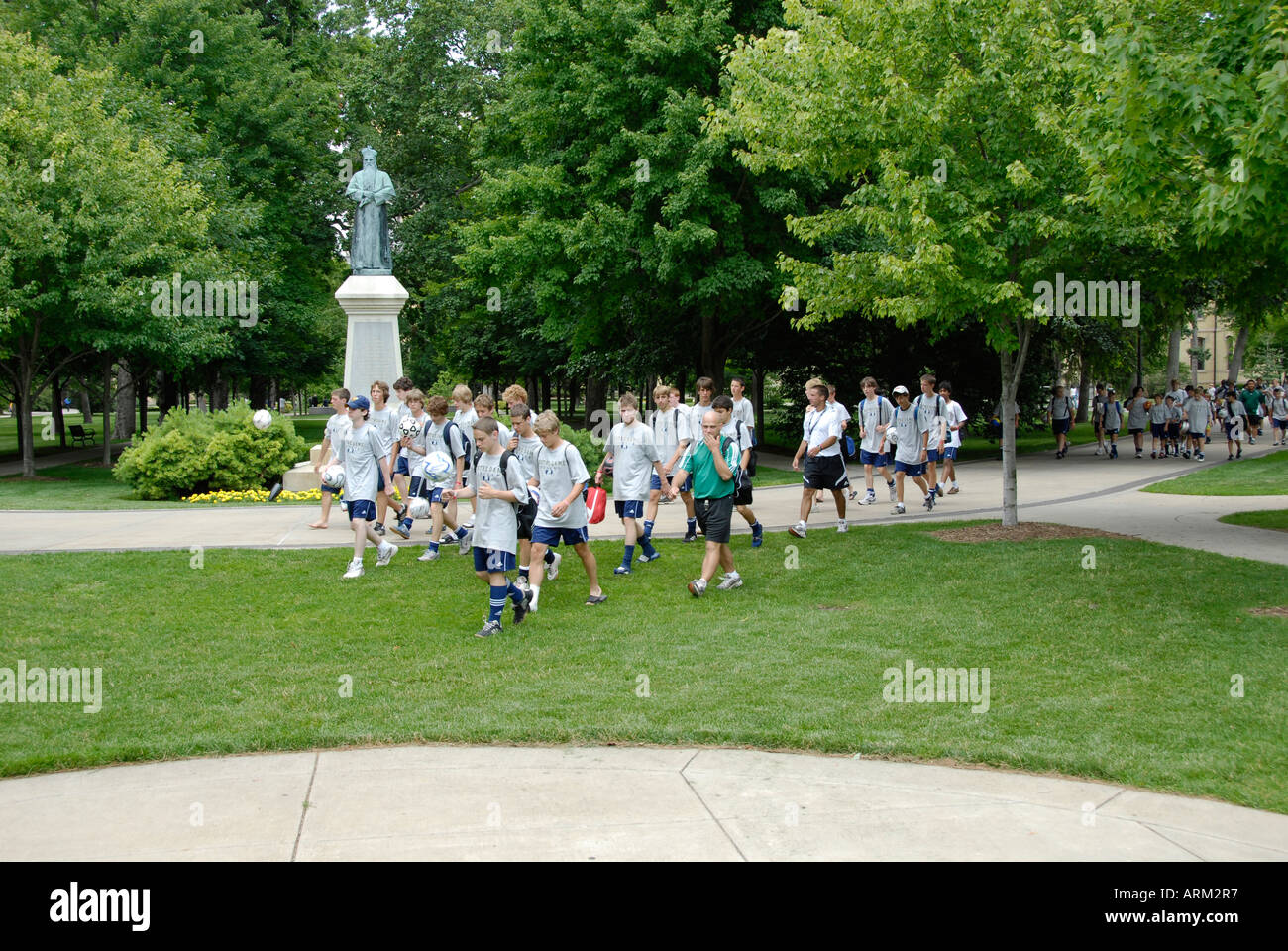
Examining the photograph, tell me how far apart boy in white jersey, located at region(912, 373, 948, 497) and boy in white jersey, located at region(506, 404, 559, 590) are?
7.32 m

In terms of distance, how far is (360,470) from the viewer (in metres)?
11.1

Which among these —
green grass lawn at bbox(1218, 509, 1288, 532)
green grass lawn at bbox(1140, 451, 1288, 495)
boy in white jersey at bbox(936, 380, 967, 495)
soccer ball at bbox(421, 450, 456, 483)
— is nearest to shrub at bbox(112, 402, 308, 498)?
soccer ball at bbox(421, 450, 456, 483)

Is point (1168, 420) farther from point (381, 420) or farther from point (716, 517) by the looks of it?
point (716, 517)

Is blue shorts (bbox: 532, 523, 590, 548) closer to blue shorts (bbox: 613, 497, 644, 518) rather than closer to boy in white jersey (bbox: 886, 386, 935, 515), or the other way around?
blue shorts (bbox: 613, 497, 644, 518)

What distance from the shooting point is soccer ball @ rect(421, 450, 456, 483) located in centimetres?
1056

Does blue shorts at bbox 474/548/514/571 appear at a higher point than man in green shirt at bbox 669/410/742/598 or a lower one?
lower

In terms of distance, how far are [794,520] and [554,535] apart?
6.26 m

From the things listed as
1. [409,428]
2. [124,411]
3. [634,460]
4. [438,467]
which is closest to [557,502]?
[438,467]

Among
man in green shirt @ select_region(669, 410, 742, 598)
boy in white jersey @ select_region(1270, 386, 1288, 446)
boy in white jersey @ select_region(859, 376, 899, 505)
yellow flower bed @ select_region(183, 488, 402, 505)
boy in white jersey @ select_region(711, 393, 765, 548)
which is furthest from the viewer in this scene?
boy in white jersey @ select_region(1270, 386, 1288, 446)

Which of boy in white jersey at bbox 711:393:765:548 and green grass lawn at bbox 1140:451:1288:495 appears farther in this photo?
green grass lawn at bbox 1140:451:1288:495

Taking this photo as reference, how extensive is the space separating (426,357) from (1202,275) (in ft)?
152

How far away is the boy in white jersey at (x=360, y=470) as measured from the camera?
36.1ft

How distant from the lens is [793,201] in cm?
2323

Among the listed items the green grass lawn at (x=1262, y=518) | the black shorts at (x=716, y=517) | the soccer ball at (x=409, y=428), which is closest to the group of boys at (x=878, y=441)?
the black shorts at (x=716, y=517)
